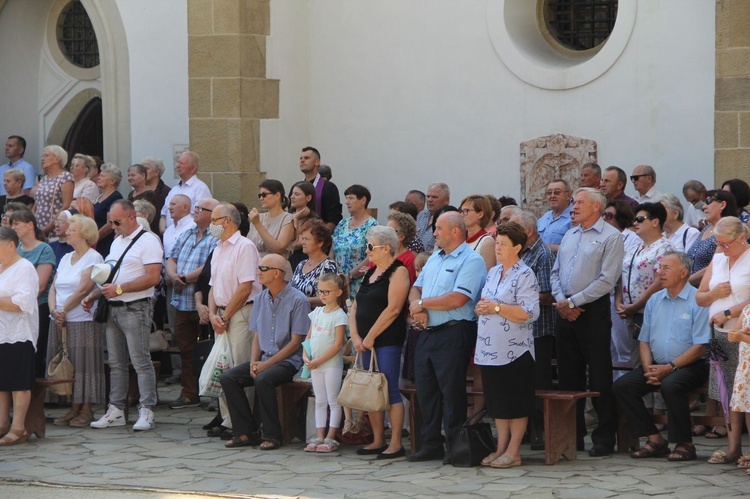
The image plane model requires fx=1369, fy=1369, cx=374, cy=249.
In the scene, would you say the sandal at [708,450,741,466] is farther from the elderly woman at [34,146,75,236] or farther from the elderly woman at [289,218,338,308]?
the elderly woman at [34,146,75,236]

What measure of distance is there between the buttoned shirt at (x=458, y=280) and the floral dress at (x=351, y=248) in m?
1.90

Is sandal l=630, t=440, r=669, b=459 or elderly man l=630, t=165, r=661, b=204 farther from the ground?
elderly man l=630, t=165, r=661, b=204

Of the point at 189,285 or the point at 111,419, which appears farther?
the point at 189,285

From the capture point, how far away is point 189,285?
11.8m

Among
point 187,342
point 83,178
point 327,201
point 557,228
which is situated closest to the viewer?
point 557,228

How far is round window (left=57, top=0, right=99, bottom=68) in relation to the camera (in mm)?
16062

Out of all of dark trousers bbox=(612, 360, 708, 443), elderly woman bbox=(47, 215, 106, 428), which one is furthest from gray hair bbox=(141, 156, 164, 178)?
dark trousers bbox=(612, 360, 708, 443)

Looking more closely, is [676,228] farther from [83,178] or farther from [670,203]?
[83,178]

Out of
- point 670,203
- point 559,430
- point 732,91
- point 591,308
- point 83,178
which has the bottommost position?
point 559,430

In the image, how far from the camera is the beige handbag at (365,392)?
9328 mm

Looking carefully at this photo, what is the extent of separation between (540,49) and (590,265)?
429 centimetres

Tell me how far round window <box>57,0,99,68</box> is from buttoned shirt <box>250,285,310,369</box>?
692 cm

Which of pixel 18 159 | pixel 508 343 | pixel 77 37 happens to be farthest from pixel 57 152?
pixel 508 343

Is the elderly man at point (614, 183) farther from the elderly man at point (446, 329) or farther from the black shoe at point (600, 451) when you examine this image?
the black shoe at point (600, 451)
